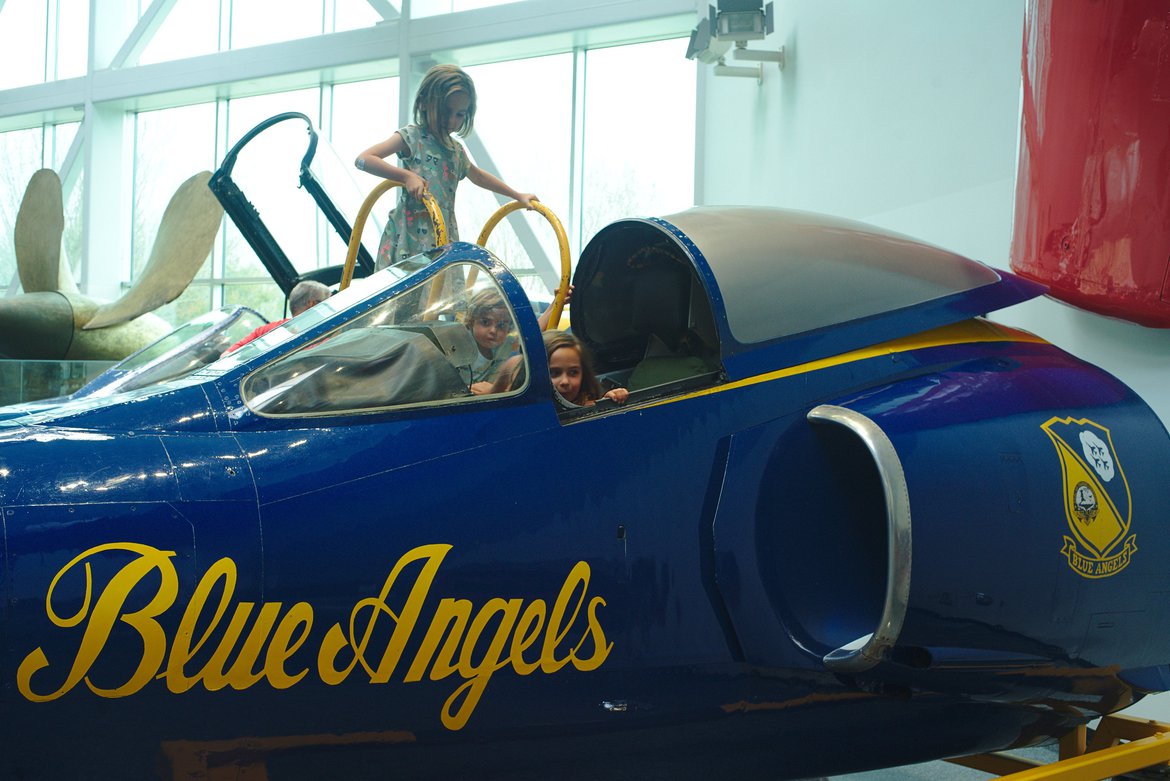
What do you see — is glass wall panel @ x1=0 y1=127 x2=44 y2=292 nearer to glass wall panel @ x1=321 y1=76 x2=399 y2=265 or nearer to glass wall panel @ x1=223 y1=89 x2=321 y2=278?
glass wall panel @ x1=321 y1=76 x2=399 y2=265

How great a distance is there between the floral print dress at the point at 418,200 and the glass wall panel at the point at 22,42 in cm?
2015

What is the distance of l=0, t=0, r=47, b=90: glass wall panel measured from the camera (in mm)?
21938

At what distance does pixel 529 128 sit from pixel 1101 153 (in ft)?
40.6

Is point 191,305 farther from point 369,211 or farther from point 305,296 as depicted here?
point 369,211

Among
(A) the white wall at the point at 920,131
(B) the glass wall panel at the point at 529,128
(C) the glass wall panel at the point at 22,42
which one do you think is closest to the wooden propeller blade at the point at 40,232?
(B) the glass wall panel at the point at 529,128

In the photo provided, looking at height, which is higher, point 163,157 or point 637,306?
point 163,157

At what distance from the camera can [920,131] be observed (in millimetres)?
6371

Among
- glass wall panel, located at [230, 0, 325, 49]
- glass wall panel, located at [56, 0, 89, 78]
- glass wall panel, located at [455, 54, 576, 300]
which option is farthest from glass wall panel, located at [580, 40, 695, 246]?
glass wall panel, located at [56, 0, 89, 78]

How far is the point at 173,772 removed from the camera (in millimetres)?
2193

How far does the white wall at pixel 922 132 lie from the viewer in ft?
16.5

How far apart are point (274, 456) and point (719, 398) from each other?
118cm

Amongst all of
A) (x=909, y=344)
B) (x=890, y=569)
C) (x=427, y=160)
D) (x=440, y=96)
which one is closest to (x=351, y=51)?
(x=427, y=160)

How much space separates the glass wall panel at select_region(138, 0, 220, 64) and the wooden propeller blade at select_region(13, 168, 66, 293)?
7976 millimetres

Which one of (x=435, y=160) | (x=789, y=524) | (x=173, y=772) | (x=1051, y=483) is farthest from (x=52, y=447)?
(x=435, y=160)
